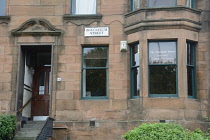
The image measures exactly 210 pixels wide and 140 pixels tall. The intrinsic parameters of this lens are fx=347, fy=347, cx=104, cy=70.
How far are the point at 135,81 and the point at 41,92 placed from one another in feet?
14.3

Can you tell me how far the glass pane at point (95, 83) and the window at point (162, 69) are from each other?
186 centimetres

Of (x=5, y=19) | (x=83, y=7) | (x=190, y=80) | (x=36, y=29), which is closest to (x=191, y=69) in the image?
(x=190, y=80)

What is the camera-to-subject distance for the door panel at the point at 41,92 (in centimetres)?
1460

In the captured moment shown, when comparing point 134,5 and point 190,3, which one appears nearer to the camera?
point 190,3

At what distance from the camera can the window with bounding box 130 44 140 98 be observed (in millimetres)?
12726

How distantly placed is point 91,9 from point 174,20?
132 inches

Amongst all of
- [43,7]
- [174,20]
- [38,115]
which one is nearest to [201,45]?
[174,20]

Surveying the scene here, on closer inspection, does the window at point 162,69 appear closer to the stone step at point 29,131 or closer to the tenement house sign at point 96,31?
the tenement house sign at point 96,31

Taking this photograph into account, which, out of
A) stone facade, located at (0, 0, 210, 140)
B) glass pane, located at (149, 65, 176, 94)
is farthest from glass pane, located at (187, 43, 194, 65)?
glass pane, located at (149, 65, 176, 94)

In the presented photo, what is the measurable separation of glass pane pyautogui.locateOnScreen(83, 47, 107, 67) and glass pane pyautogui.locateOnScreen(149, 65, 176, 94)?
197 cm

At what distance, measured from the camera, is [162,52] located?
12.6 meters

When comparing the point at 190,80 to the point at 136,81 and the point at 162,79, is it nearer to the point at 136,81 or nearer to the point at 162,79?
the point at 162,79

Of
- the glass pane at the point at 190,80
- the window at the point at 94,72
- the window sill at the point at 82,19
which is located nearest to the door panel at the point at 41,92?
the window at the point at 94,72

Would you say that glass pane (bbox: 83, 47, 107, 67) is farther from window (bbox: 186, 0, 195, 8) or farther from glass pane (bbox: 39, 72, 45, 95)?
window (bbox: 186, 0, 195, 8)
